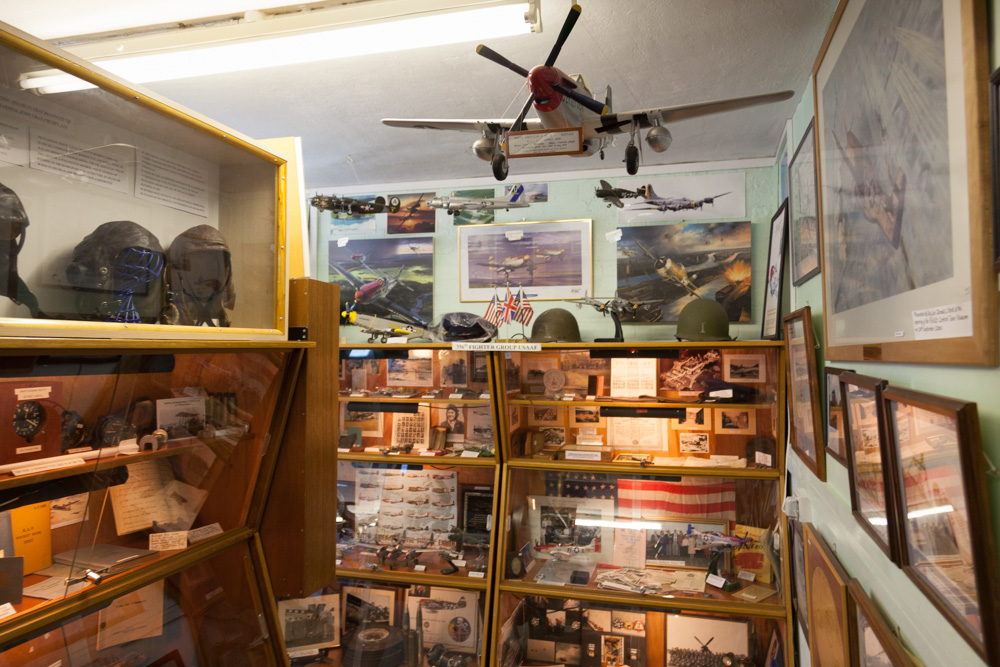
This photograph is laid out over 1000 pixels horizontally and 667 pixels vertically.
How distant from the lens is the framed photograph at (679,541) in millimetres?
3297

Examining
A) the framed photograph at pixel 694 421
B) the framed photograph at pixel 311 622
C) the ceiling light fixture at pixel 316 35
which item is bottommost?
the framed photograph at pixel 311 622

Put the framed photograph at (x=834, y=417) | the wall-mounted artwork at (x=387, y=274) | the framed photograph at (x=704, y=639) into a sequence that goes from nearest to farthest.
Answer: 1. the framed photograph at (x=834, y=417)
2. the framed photograph at (x=704, y=639)
3. the wall-mounted artwork at (x=387, y=274)

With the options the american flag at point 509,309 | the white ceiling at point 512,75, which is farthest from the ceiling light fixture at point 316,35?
the american flag at point 509,309

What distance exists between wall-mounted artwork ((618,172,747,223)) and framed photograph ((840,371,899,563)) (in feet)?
8.51

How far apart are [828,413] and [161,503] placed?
7.87ft

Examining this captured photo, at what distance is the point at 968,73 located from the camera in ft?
3.27

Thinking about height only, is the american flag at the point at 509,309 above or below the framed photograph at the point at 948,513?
above

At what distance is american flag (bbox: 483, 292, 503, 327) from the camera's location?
4617 millimetres

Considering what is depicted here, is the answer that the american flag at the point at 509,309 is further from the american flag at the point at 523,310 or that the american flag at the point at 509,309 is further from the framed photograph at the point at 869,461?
the framed photograph at the point at 869,461

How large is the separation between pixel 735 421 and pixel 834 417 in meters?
1.34

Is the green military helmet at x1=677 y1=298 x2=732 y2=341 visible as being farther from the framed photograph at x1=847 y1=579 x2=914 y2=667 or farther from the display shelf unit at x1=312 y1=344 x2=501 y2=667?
the framed photograph at x1=847 y1=579 x2=914 y2=667

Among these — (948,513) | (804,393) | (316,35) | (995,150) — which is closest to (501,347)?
(804,393)

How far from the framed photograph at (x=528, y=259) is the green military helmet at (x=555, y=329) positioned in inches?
25.5

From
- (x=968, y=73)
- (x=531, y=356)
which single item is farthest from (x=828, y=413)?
(x=531, y=356)
